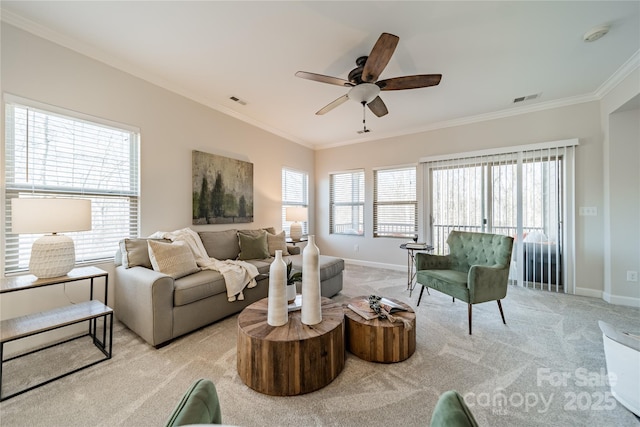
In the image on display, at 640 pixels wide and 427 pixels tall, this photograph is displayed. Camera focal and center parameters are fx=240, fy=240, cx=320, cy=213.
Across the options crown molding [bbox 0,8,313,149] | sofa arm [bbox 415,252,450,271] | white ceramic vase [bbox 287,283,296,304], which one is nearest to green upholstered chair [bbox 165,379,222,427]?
white ceramic vase [bbox 287,283,296,304]

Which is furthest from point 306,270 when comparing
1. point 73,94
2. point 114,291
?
point 73,94

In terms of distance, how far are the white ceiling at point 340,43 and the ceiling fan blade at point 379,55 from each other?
0.31 m

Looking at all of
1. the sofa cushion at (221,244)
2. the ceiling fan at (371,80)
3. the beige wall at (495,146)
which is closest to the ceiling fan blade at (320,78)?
the ceiling fan at (371,80)

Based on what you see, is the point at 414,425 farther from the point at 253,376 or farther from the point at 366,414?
the point at 253,376

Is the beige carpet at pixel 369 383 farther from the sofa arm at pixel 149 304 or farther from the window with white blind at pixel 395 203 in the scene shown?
the window with white blind at pixel 395 203

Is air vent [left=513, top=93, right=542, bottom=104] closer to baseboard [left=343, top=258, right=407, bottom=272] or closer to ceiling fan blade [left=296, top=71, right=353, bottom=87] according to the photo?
ceiling fan blade [left=296, top=71, right=353, bottom=87]

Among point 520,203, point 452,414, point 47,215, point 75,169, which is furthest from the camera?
point 520,203

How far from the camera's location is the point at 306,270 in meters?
1.64

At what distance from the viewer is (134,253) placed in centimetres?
237

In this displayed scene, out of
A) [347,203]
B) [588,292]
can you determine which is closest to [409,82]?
[347,203]

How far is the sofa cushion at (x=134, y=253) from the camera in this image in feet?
7.72

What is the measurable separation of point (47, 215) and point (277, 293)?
5.83 ft

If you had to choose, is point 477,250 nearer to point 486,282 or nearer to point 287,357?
point 486,282

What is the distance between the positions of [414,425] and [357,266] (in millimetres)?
3743
